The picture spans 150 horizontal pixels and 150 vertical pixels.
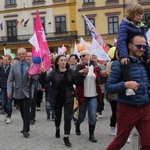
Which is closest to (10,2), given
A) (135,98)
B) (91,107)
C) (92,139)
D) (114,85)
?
(91,107)

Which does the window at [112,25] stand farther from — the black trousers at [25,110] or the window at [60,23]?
the black trousers at [25,110]

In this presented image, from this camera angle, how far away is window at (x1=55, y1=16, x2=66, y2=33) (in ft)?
142

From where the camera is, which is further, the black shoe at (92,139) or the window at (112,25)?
the window at (112,25)

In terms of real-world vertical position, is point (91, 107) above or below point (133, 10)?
below

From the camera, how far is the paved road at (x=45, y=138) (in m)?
6.64

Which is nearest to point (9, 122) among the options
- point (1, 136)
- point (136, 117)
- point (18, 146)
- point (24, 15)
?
point (1, 136)

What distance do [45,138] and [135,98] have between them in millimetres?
3592

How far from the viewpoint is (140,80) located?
14.1 feet

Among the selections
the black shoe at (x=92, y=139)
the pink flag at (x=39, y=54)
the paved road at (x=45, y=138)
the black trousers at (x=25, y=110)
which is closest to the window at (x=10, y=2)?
the paved road at (x=45, y=138)

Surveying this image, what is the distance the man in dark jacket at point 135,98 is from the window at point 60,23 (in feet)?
129

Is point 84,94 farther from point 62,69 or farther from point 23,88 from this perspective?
point 23,88

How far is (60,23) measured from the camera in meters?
43.5

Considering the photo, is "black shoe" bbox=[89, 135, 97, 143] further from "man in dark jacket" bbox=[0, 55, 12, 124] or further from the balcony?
the balcony

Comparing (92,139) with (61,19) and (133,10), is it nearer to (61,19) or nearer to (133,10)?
(133,10)
